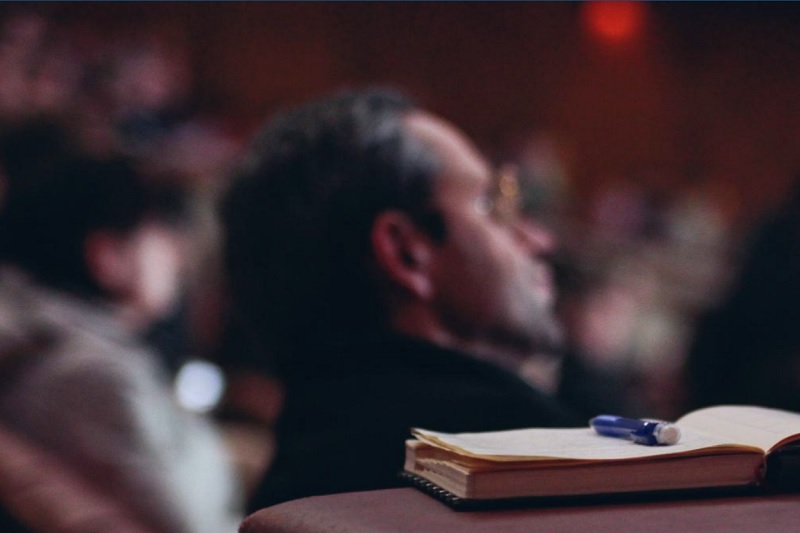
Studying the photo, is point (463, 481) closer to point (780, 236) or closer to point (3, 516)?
point (3, 516)

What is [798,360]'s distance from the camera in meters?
2.07

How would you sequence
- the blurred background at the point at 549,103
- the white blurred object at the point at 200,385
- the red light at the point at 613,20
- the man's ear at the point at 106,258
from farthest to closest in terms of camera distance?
the red light at the point at 613,20, the blurred background at the point at 549,103, the white blurred object at the point at 200,385, the man's ear at the point at 106,258

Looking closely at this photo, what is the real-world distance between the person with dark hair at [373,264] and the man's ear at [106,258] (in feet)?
3.07

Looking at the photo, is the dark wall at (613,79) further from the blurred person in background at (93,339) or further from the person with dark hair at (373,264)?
the person with dark hair at (373,264)

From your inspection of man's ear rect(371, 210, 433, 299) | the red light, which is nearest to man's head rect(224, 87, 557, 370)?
man's ear rect(371, 210, 433, 299)

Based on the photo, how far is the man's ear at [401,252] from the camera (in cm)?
120

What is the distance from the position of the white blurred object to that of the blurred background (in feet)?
0.07

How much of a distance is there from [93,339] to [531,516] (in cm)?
120

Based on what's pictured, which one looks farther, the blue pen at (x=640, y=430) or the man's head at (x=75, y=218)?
the man's head at (x=75, y=218)

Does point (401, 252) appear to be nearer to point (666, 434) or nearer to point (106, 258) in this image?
point (666, 434)

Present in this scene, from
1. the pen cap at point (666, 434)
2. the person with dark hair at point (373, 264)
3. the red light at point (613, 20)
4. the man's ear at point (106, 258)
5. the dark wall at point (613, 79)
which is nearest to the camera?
the pen cap at point (666, 434)

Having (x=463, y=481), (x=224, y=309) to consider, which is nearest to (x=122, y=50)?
(x=224, y=309)

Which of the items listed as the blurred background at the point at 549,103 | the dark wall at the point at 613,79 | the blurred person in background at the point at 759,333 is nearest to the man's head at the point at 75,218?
the blurred person in background at the point at 759,333

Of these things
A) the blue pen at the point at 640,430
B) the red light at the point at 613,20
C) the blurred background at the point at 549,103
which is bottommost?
the blue pen at the point at 640,430
